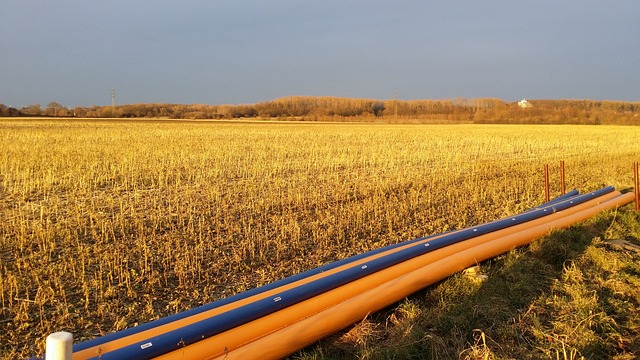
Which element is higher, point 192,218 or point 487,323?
point 192,218

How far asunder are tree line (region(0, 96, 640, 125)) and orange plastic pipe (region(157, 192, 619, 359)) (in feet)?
242

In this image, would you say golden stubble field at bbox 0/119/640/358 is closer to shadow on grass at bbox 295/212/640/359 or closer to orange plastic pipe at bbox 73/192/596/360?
orange plastic pipe at bbox 73/192/596/360

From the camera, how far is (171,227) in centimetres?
741

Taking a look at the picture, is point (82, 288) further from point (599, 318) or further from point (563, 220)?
point (563, 220)

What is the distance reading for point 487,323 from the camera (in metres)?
3.97

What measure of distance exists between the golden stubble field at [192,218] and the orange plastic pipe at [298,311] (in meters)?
1.63

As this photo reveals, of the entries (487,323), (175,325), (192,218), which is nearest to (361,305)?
(487,323)

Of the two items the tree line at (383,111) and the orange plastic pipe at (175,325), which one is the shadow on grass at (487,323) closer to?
the orange plastic pipe at (175,325)

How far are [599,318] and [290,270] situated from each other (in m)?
3.18

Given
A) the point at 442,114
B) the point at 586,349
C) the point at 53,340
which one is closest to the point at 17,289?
the point at 53,340

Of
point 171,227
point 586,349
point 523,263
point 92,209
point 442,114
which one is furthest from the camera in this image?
point 442,114

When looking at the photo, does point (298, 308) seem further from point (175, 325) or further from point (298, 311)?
point (175, 325)

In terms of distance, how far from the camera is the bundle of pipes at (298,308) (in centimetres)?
292

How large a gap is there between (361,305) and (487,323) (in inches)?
42.8
